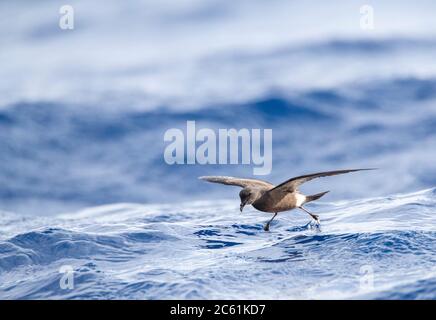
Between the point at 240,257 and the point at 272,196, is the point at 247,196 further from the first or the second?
the point at 240,257

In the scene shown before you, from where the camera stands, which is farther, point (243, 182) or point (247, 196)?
point (243, 182)

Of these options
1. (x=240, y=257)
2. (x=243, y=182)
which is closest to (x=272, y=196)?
(x=243, y=182)

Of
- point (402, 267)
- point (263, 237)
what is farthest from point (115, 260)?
point (402, 267)

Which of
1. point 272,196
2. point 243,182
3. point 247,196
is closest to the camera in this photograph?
point 247,196

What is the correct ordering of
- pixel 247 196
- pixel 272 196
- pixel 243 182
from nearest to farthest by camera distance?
pixel 247 196 < pixel 272 196 < pixel 243 182

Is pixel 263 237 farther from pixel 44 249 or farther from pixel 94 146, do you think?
pixel 94 146

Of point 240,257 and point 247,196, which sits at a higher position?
point 247,196

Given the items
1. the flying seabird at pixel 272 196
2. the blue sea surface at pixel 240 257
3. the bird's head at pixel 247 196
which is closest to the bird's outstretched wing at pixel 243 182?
the flying seabird at pixel 272 196

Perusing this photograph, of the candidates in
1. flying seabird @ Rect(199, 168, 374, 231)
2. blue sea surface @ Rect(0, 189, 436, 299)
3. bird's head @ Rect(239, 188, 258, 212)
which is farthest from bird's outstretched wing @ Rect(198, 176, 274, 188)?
blue sea surface @ Rect(0, 189, 436, 299)
